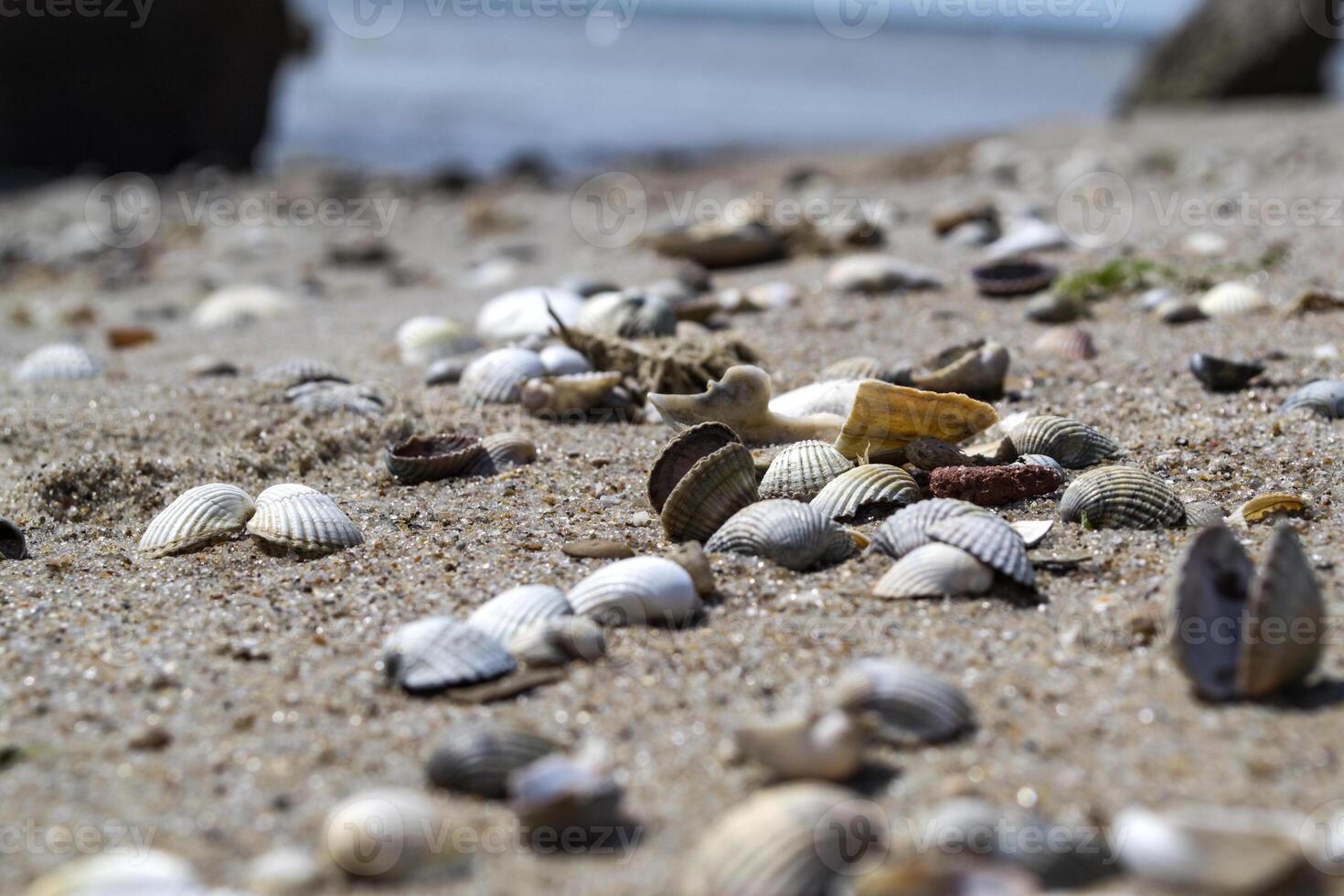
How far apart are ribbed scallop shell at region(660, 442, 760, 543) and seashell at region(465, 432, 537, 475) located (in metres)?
0.82

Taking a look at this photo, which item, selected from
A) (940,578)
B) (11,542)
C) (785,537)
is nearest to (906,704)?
(940,578)

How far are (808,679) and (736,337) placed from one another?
2517 millimetres

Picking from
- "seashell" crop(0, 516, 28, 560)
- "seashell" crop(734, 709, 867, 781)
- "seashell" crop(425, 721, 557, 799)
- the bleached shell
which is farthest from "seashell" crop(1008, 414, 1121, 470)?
"seashell" crop(0, 516, 28, 560)

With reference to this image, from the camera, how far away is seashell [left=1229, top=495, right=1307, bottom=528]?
2.92m

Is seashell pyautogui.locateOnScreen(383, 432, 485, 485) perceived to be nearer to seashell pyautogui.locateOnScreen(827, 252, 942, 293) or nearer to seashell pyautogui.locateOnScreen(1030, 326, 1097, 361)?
seashell pyautogui.locateOnScreen(1030, 326, 1097, 361)

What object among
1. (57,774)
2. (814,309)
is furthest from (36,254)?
(57,774)

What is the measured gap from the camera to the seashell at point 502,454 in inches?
144

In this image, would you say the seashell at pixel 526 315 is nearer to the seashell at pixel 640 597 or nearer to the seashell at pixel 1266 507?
the seashell at pixel 640 597

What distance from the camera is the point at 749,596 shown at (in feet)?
8.80

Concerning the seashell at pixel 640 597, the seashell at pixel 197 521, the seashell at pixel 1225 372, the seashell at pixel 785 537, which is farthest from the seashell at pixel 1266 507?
the seashell at pixel 197 521

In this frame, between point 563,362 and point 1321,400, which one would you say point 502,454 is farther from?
point 1321,400

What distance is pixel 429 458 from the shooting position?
3.60 metres

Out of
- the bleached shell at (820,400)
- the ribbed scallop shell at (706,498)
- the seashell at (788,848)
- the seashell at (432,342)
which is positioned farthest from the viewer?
the seashell at (432,342)

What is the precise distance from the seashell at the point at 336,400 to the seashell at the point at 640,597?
6.40 ft
